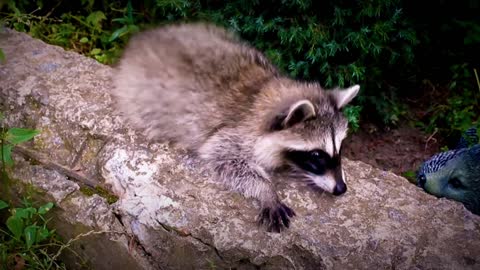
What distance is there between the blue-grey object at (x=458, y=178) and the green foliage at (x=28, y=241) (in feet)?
7.36

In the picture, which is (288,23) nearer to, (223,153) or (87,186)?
(223,153)

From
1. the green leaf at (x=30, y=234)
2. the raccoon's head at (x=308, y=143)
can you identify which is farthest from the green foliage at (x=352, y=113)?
the green leaf at (x=30, y=234)

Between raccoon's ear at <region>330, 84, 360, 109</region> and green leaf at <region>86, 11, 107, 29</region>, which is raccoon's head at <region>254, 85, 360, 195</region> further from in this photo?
green leaf at <region>86, 11, 107, 29</region>

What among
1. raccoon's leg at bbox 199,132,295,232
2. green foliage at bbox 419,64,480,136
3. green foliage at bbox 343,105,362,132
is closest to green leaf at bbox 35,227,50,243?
raccoon's leg at bbox 199,132,295,232

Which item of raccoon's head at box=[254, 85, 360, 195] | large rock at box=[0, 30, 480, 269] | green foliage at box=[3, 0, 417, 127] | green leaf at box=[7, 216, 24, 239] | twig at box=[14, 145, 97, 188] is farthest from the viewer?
green foliage at box=[3, 0, 417, 127]

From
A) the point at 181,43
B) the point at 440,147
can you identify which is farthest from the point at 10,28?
the point at 440,147

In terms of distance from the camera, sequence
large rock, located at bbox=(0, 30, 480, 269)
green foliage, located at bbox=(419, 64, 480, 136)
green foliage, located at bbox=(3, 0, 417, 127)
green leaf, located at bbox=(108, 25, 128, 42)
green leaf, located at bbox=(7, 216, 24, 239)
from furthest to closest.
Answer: green leaf, located at bbox=(108, 25, 128, 42) < green foliage, located at bbox=(419, 64, 480, 136) < green foliage, located at bbox=(3, 0, 417, 127) < green leaf, located at bbox=(7, 216, 24, 239) < large rock, located at bbox=(0, 30, 480, 269)

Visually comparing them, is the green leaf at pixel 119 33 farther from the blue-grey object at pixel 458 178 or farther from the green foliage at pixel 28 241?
the blue-grey object at pixel 458 178

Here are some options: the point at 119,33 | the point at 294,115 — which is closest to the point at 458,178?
the point at 294,115

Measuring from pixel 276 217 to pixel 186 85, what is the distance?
1.01 meters

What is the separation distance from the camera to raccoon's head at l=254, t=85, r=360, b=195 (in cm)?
316

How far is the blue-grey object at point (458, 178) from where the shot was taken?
355 cm

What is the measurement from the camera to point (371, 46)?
154 inches

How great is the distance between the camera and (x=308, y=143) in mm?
3201
